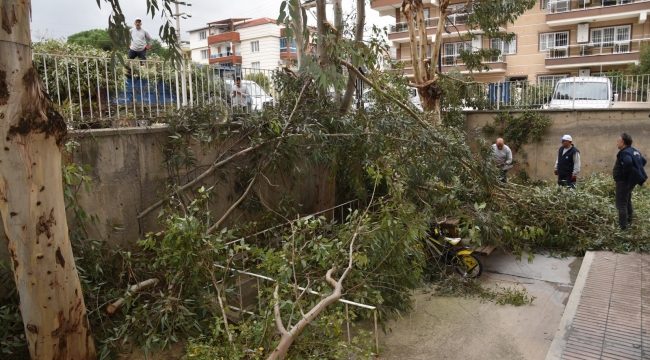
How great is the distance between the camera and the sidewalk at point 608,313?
4.80 meters

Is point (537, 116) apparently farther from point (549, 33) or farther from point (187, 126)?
point (549, 33)

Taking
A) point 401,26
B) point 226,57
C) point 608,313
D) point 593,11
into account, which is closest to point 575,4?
point 593,11

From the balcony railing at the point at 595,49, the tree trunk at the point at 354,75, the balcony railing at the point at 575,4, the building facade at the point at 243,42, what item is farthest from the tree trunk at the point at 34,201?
the building facade at the point at 243,42

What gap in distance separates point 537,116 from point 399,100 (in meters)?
7.02

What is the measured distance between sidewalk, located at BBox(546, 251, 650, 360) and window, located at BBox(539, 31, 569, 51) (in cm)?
2869

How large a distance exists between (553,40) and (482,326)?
31.5m

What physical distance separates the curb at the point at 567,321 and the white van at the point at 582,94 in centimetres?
737

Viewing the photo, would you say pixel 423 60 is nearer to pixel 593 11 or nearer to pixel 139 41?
pixel 139 41

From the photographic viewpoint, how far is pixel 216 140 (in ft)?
20.5

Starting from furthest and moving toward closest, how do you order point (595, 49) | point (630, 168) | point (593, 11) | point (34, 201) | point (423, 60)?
point (595, 49) → point (593, 11) → point (423, 60) → point (630, 168) → point (34, 201)

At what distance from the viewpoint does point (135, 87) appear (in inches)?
241

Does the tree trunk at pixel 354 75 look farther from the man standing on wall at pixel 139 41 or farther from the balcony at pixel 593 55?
the balcony at pixel 593 55

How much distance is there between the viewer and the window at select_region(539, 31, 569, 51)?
105 ft

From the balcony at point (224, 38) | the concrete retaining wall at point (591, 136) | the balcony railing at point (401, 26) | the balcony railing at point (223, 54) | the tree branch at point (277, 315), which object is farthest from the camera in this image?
the balcony railing at point (223, 54)
